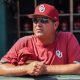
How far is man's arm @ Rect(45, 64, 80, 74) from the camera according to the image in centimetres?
357

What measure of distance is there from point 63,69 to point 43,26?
51 centimetres

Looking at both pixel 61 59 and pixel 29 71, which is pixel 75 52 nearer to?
pixel 61 59

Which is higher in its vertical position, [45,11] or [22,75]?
[45,11]

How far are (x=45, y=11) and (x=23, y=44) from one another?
362mm

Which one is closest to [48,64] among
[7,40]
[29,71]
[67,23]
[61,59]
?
[61,59]

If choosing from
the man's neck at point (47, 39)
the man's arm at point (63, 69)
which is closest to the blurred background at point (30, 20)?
the man's neck at point (47, 39)

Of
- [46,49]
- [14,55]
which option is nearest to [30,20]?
[46,49]

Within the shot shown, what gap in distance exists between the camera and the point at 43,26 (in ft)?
12.9

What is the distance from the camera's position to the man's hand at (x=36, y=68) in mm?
3490

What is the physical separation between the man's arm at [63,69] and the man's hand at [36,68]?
0.16 ft

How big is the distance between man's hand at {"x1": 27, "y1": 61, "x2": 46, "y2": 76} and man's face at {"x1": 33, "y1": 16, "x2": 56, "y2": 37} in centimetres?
44

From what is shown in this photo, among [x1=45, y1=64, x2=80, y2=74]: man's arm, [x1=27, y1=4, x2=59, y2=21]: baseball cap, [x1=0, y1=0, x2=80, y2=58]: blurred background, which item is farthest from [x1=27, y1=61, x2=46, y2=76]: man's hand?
[x1=0, y1=0, x2=80, y2=58]: blurred background

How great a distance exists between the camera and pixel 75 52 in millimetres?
3914

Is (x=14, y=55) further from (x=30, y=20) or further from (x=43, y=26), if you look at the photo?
(x=30, y=20)
